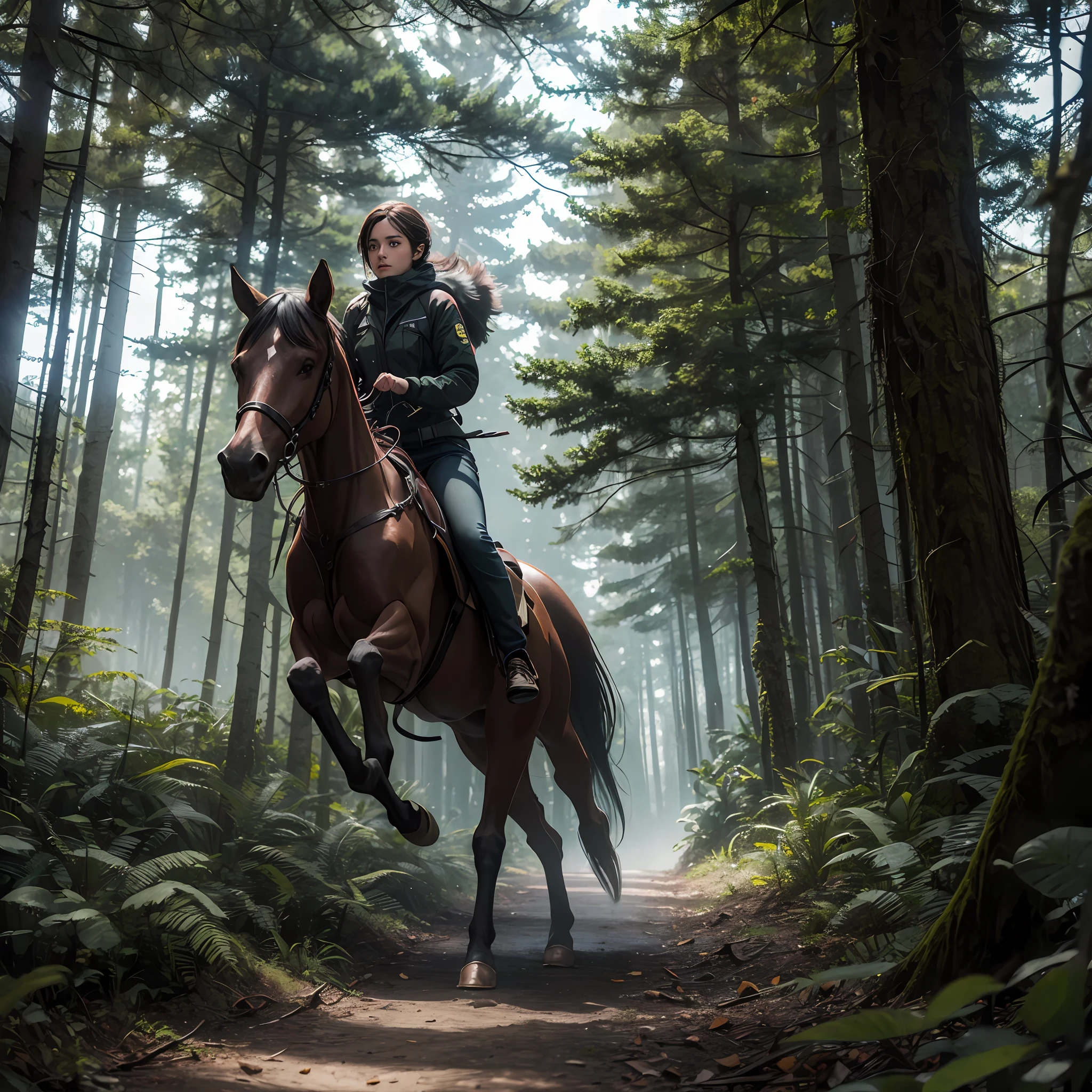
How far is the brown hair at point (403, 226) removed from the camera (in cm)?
523

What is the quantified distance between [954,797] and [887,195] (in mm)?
3394

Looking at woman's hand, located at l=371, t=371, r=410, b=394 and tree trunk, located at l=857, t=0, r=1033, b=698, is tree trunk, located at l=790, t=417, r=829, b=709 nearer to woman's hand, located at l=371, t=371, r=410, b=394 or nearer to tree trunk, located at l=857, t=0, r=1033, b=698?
tree trunk, located at l=857, t=0, r=1033, b=698

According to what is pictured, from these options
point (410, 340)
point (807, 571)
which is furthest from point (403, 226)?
point (807, 571)

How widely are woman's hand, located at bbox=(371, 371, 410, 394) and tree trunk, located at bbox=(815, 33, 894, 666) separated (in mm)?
5797

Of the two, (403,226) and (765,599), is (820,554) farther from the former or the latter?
(403,226)

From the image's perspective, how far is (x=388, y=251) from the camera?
5.27 metres

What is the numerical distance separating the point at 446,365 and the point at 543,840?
3870 millimetres

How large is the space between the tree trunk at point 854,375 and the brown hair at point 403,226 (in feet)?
17.0

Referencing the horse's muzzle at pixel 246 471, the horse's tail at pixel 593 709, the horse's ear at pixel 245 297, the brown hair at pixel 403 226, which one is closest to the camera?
the horse's muzzle at pixel 246 471

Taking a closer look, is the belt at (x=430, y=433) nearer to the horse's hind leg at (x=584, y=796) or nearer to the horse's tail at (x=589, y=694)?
the horse's tail at (x=589, y=694)

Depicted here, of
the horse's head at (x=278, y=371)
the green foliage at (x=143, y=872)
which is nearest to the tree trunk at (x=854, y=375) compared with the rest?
the green foliage at (x=143, y=872)

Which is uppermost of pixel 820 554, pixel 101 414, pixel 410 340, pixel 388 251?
pixel 101 414

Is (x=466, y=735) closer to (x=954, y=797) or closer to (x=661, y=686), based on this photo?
(x=954, y=797)

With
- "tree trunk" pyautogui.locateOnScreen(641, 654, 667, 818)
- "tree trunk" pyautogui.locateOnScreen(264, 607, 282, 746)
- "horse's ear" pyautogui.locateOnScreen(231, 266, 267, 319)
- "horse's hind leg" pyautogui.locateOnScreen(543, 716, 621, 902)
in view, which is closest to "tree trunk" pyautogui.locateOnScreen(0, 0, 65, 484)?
"horse's ear" pyautogui.locateOnScreen(231, 266, 267, 319)
